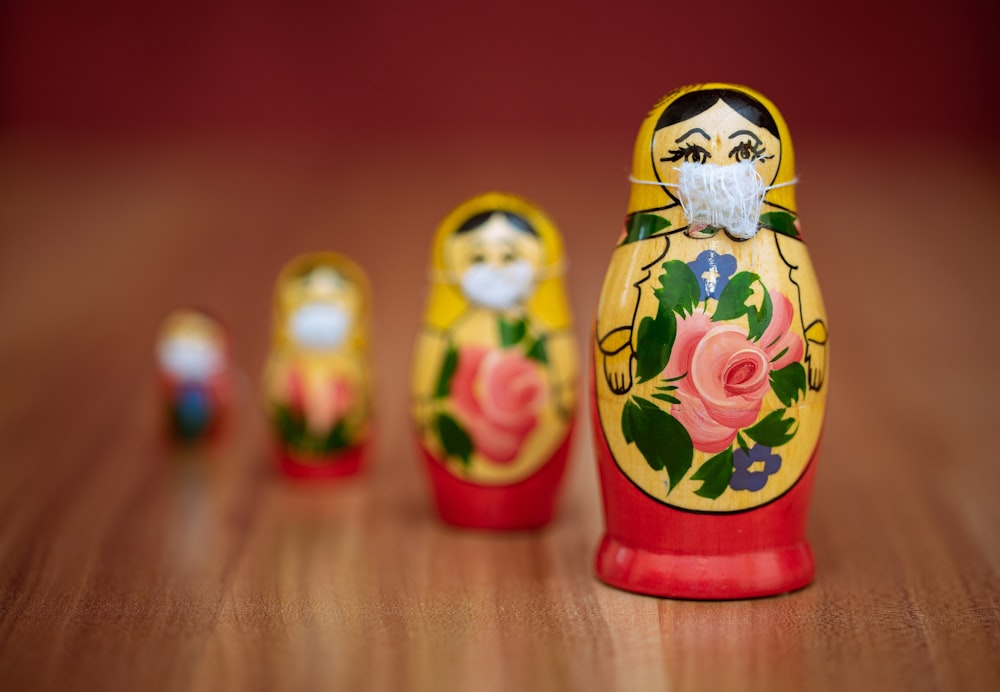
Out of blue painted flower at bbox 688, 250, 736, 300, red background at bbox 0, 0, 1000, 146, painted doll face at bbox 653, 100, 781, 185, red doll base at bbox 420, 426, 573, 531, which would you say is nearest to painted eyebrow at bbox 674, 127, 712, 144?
painted doll face at bbox 653, 100, 781, 185

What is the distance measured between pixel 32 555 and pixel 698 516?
70 cm

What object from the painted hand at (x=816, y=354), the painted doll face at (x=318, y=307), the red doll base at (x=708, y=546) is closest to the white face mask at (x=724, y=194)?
the painted hand at (x=816, y=354)

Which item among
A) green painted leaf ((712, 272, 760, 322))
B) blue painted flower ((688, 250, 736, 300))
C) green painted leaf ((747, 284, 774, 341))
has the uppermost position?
blue painted flower ((688, 250, 736, 300))

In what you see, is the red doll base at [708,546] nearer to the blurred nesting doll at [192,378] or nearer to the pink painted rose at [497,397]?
the pink painted rose at [497,397]

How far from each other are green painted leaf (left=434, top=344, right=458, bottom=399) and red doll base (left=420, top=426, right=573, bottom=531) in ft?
0.25

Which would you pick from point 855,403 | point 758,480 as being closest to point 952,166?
point 855,403

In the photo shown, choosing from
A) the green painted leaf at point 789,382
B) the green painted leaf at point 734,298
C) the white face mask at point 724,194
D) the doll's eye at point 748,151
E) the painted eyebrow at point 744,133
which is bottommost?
the green painted leaf at point 789,382

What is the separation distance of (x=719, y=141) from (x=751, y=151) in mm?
32

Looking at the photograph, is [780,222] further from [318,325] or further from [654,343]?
[318,325]

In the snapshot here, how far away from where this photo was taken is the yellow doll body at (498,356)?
1.51m

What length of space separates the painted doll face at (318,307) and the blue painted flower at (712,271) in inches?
27.1

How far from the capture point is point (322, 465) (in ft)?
5.91

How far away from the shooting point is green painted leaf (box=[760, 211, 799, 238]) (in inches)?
48.6

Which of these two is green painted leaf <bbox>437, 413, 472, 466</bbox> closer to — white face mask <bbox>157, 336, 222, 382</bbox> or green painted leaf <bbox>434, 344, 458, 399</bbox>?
green painted leaf <bbox>434, 344, 458, 399</bbox>
